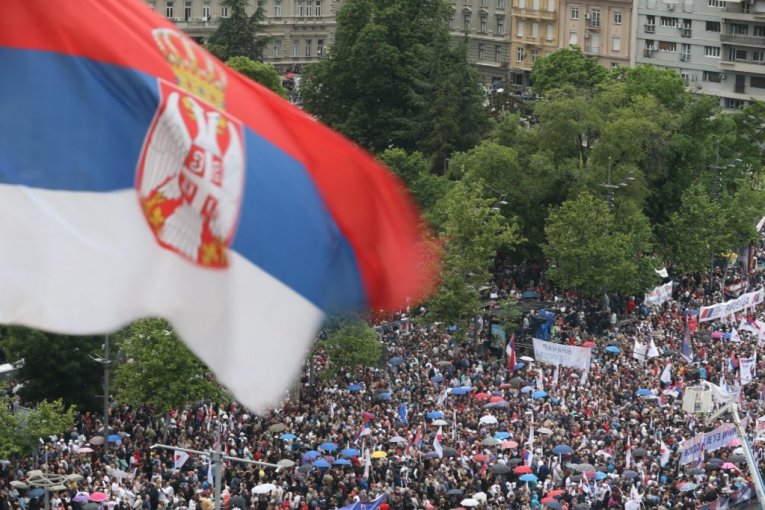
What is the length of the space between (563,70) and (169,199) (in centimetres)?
9803

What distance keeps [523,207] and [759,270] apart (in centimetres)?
1123

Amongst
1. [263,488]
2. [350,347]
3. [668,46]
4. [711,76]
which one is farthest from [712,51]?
[263,488]

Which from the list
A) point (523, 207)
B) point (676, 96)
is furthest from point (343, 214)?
point (676, 96)

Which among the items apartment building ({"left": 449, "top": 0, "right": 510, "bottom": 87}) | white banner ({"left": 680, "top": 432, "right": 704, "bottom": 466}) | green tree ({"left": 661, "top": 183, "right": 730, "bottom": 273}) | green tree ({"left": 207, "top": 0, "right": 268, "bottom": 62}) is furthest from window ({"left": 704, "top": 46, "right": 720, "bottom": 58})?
white banner ({"left": 680, "top": 432, "right": 704, "bottom": 466})

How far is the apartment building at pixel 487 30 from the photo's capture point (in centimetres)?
13338

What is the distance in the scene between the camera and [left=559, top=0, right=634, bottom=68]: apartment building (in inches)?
4879

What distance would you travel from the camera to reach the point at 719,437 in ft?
156

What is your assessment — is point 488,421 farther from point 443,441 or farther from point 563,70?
point 563,70

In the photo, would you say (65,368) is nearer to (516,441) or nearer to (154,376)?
(154,376)

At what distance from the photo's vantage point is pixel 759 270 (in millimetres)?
81312

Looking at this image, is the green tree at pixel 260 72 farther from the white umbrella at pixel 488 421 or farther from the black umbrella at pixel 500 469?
the black umbrella at pixel 500 469

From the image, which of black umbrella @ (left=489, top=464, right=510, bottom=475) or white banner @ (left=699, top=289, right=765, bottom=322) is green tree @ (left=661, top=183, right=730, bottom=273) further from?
black umbrella @ (left=489, top=464, right=510, bottom=475)

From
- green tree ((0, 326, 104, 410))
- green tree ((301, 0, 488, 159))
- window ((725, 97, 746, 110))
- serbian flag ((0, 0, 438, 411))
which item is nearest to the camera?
serbian flag ((0, 0, 438, 411))

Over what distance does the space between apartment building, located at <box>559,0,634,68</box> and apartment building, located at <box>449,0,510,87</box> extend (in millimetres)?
6159
